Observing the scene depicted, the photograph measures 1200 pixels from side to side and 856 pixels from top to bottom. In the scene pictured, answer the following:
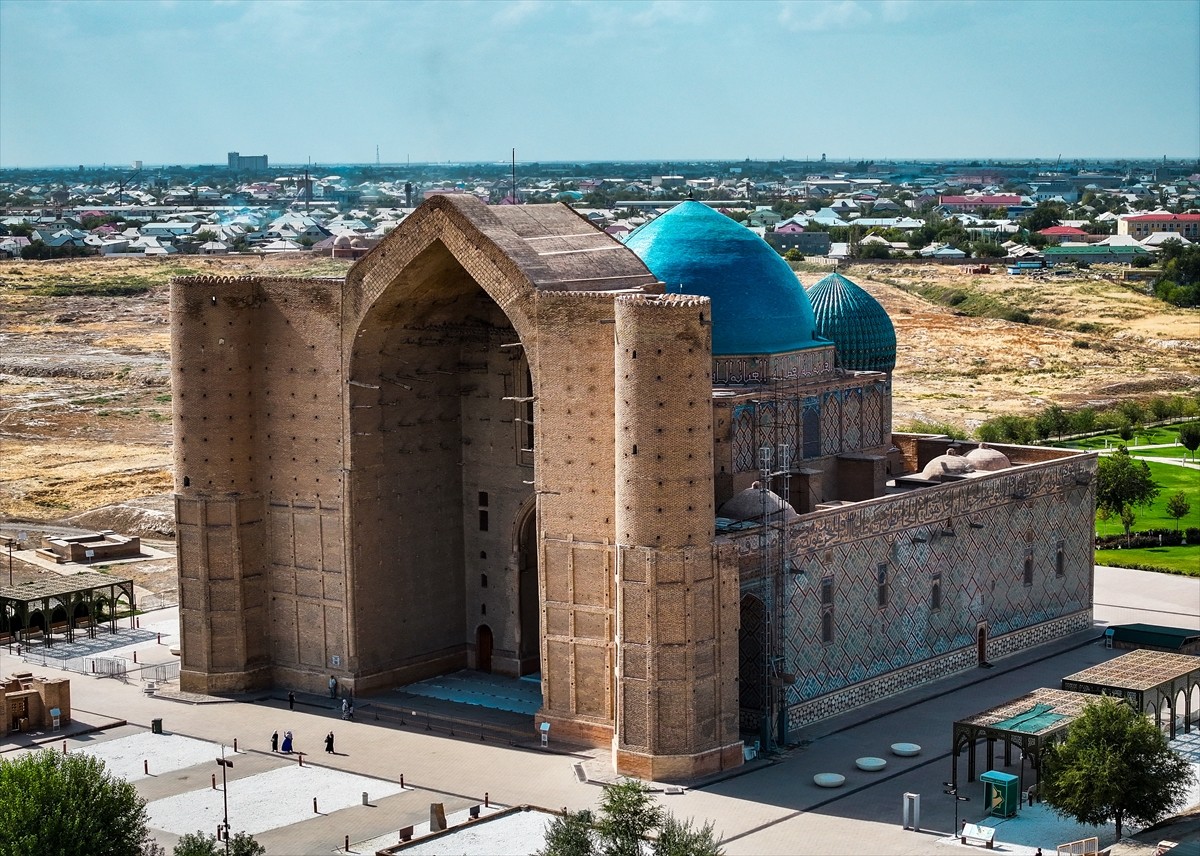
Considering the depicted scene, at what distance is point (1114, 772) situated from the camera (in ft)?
97.6

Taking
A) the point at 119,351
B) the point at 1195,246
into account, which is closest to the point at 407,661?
the point at 119,351

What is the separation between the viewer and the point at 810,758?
34.5 meters

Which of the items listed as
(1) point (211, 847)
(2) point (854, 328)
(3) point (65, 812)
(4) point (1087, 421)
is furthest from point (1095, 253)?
(3) point (65, 812)

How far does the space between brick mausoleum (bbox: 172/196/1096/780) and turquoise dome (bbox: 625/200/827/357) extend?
0.22 feet

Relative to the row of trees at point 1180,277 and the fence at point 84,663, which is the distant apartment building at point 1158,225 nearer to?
the row of trees at point 1180,277

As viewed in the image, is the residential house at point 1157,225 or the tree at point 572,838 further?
the residential house at point 1157,225

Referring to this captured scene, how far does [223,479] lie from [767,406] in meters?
11.4

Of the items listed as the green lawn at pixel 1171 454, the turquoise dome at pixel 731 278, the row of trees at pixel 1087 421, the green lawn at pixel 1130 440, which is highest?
the turquoise dome at pixel 731 278

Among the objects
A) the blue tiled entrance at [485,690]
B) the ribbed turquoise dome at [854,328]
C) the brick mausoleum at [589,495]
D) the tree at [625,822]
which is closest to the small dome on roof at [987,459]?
the brick mausoleum at [589,495]

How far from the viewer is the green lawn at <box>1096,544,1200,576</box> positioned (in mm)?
52094

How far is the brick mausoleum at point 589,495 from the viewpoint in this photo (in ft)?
109

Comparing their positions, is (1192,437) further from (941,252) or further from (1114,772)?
(941,252)

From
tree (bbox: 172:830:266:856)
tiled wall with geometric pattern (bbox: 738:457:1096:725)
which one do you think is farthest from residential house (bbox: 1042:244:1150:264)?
tree (bbox: 172:830:266:856)

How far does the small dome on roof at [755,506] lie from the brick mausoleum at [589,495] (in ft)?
0.21
